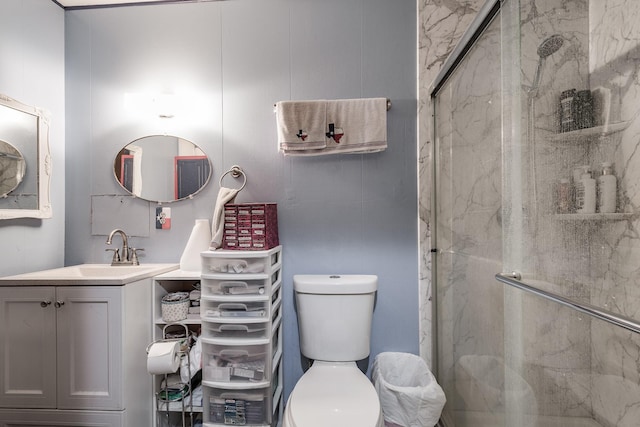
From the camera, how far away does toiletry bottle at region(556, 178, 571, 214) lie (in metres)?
0.79

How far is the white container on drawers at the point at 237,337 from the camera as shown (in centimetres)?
143

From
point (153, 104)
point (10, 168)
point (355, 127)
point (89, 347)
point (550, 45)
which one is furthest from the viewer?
point (153, 104)

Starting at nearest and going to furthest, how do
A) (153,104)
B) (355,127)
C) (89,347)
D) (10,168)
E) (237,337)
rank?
(89,347)
(237,337)
(10,168)
(355,127)
(153,104)

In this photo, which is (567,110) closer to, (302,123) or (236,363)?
(302,123)

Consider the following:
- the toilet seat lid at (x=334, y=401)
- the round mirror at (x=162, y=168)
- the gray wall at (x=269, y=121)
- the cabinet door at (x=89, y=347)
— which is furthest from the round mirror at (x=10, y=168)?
the toilet seat lid at (x=334, y=401)

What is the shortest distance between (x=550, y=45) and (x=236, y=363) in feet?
5.23

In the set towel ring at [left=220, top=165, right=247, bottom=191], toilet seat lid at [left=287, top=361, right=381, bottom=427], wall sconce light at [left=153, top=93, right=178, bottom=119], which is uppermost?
wall sconce light at [left=153, top=93, right=178, bottom=119]

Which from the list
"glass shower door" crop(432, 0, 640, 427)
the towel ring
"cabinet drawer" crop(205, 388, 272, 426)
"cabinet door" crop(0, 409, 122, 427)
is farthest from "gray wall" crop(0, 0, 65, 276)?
"glass shower door" crop(432, 0, 640, 427)

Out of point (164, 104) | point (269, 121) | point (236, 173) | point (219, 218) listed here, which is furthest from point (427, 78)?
point (164, 104)

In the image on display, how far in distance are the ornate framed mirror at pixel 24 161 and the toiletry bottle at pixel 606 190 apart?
224 cm

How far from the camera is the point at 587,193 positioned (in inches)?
30.1

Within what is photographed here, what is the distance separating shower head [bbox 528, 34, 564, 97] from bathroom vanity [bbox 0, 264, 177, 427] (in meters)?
1.60

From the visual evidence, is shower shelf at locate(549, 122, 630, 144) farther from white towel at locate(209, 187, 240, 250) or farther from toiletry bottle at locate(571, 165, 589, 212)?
white towel at locate(209, 187, 240, 250)

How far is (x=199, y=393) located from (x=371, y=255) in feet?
3.61
